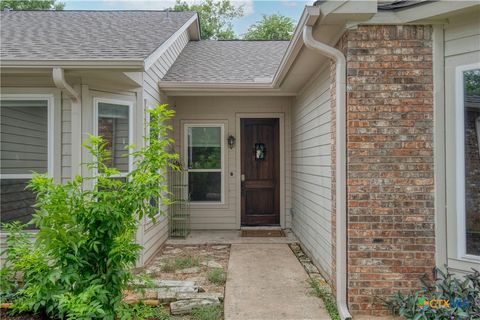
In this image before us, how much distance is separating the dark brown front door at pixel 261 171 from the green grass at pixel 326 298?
9.45ft

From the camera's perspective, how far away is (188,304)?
10.3 feet

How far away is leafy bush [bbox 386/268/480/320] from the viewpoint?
2.55 meters

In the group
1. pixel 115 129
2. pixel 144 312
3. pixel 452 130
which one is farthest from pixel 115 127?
pixel 452 130

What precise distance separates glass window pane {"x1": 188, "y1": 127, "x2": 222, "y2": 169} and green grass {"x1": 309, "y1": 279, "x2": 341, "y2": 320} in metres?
3.33

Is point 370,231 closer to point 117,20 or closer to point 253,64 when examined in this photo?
point 253,64

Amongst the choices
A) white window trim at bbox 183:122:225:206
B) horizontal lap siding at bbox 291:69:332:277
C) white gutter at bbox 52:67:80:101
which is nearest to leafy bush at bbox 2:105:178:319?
white gutter at bbox 52:67:80:101

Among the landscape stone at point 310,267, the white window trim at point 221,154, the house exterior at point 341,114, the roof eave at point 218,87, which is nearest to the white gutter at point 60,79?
the house exterior at point 341,114

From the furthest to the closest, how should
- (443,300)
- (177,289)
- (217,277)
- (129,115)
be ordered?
(129,115) < (217,277) < (177,289) < (443,300)

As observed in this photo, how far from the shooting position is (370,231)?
9.75ft

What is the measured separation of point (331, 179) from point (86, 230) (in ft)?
7.51

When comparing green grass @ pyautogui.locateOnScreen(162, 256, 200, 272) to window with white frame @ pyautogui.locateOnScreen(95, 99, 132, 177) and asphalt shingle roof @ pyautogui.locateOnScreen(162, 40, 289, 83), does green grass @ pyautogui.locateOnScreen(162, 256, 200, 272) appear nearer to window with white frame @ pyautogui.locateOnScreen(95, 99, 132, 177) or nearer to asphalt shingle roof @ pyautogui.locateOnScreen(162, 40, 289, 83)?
window with white frame @ pyautogui.locateOnScreen(95, 99, 132, 177)

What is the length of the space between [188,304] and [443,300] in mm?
2138

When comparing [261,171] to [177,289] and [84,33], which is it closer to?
[177,289]

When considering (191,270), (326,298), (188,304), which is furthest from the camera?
(191,270)
